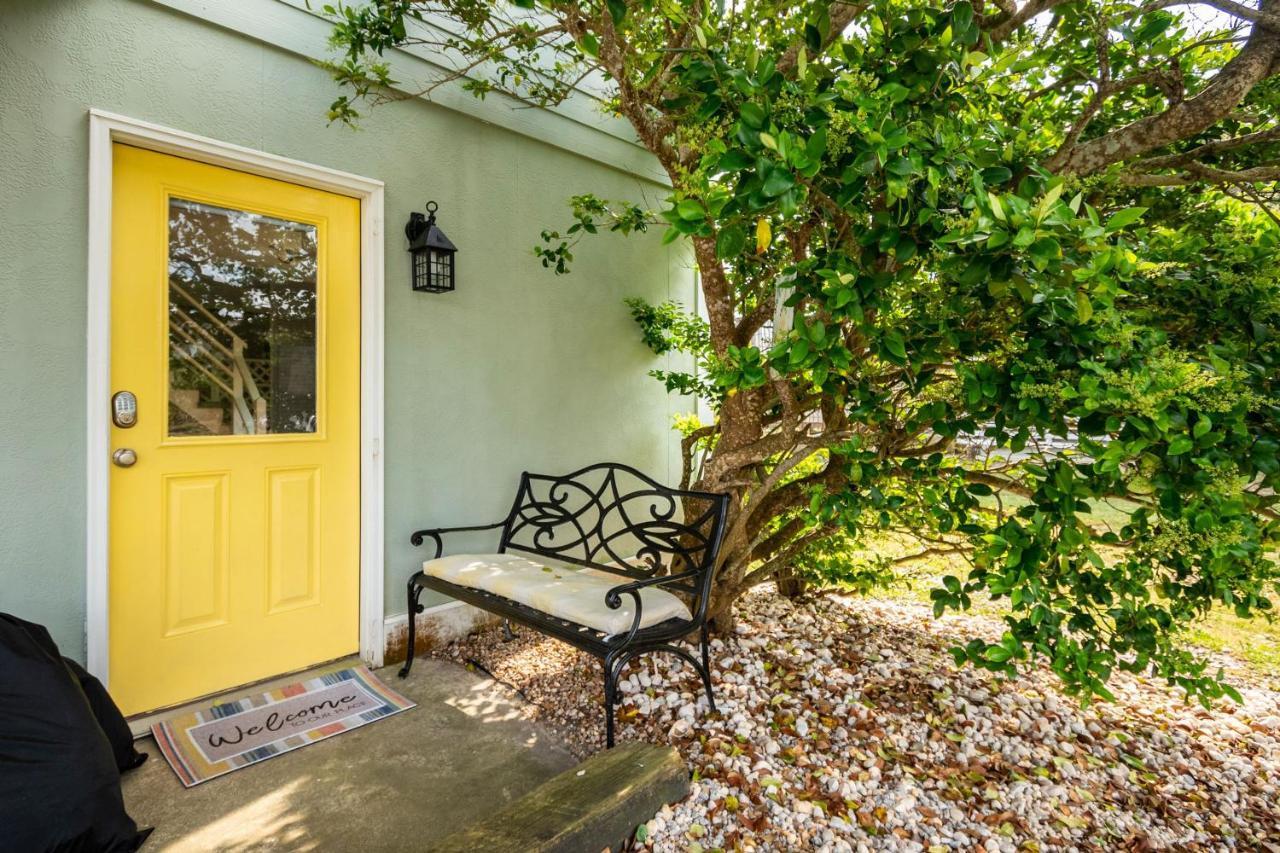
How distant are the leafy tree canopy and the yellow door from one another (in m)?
0.76

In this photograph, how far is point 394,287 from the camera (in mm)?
2736

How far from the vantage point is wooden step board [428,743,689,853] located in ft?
4.46

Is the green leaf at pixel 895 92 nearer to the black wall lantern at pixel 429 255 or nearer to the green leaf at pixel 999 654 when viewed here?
the green leaf at pixel 999 654

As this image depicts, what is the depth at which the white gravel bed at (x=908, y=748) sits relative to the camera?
169 cm

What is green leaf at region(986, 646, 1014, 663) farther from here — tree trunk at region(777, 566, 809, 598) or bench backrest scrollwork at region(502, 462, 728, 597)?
tree trunk at region(777, 566, 809, 598)

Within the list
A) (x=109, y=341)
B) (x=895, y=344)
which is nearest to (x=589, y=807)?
(x=895, y=344)

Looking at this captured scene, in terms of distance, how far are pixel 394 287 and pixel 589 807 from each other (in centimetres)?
215

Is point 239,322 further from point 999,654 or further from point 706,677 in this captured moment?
point 999,654

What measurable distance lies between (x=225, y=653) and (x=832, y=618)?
264 centimetres

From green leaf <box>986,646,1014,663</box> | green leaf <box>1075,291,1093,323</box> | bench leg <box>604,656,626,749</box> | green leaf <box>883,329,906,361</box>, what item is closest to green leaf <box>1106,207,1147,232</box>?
green leaf <box>1075,291,1093,323</box>

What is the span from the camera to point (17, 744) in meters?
1.49

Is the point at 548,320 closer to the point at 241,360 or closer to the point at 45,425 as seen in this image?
the point at 241,360

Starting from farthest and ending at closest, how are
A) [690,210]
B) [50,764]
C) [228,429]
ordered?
[228,429] → [50,764] → [690,210]

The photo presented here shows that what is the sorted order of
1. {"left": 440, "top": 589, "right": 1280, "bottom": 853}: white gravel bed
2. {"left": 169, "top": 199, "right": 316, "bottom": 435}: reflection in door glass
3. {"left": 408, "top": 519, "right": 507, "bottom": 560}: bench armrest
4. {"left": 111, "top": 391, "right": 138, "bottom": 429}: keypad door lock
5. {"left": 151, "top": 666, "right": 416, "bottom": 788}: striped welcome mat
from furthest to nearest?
1. {"left": 408, "top": 519, "right": 507, "bottom": 560}: bench armrest
2. {"left": 169, "top": 199, "right": 316, "bottom": 435}: reflection in door glass
3. {"left": 111, "top": 391, "right": 138, "bottom": 429}: keypad door lock
4. {"left": 151, "top": 666, "right": 416, "bottom": 788}: striped welcome mat
5. {"left": 440, "top": 589, "right": 1280, "bottom": 853}: white gravel bed
